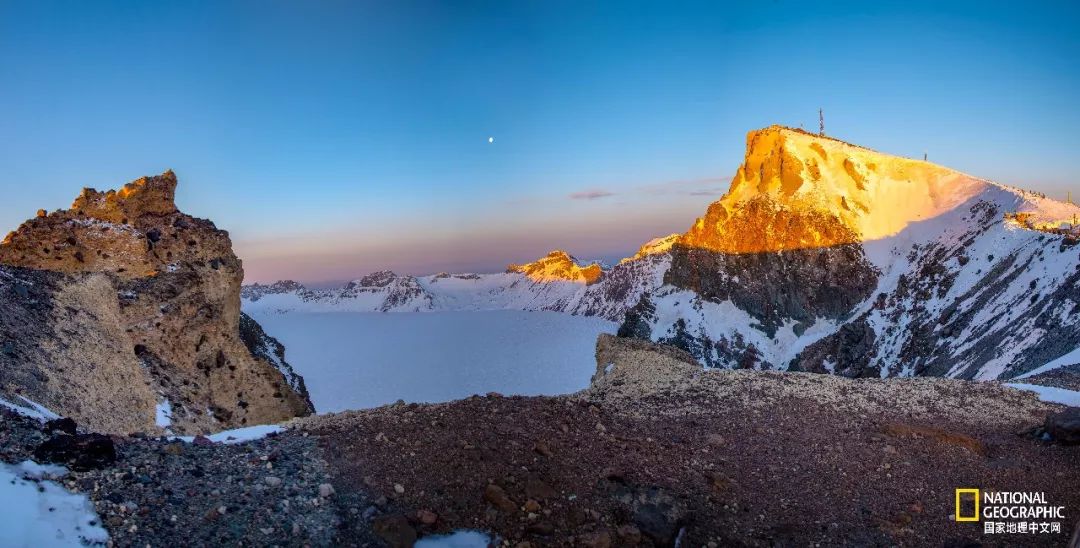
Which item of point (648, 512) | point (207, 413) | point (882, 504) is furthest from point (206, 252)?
point (882, 504)

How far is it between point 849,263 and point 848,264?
0.19 metres

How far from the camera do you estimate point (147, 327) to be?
2119 cm

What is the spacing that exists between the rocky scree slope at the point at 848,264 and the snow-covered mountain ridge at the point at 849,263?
177 millimetres

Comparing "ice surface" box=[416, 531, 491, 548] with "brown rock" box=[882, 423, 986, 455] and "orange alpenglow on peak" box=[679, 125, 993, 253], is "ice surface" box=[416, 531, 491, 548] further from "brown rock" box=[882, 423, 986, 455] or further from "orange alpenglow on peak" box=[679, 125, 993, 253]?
"orange alpenglow on peak" box=[679, 125, 993, 253]

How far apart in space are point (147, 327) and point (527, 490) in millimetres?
19685

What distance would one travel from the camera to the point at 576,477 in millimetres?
8047

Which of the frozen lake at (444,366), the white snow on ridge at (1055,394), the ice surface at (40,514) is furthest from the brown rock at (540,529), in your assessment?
the frozen lake at (444,366)

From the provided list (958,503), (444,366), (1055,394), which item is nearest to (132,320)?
(958,503)

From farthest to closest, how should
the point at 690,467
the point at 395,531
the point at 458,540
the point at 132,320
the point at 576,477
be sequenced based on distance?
the point at 132,320, the point at 690,467, the point at 576,477, the point at 458,540, the point at 395,531

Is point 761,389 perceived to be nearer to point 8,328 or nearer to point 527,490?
point 527,490

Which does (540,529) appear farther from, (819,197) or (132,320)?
(819,197)

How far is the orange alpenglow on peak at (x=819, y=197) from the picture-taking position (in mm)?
78438

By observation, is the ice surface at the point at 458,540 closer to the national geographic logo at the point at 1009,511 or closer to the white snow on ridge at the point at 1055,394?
the national geographic logo at the point at 1009,511

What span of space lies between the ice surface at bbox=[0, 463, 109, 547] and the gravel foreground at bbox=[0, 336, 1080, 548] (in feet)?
0.48
